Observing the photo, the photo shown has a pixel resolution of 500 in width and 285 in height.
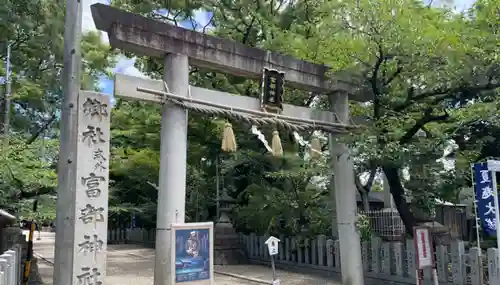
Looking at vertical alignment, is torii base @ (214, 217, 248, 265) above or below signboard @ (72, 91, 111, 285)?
below

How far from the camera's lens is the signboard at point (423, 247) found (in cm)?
887

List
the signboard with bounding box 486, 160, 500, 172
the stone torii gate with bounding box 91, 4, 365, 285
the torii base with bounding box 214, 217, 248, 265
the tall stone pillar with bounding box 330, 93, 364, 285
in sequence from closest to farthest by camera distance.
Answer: the signboard with bounding box 486, 160, 500, 172 < the stone torii gate with bounding box 91, 4, 365, 285 < the tall stone pillar with bounding box 330, 93, 364, 285 < the torii base with bounding box 214, 217, 248, 265

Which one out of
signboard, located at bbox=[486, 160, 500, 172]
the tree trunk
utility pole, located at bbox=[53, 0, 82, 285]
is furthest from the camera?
the tree trunk

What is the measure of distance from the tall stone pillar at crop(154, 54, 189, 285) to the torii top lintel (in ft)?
1.13

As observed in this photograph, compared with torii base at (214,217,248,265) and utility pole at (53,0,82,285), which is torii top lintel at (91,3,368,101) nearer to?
utility pole at (53,0,82,285)

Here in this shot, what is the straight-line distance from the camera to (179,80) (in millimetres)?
8953

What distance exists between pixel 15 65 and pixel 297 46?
960 centimetres

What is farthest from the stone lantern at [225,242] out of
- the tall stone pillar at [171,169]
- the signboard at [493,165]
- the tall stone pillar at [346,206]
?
the signboard at [493,165]

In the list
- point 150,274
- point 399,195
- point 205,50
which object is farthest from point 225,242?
point 205,50

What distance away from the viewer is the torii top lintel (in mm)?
8297

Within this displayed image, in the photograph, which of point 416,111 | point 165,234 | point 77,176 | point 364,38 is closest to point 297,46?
point 364,38

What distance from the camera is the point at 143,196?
28.0m

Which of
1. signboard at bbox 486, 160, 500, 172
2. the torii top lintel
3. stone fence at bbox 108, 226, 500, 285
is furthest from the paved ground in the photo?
signboard at bbox 486, 160, 500, 172

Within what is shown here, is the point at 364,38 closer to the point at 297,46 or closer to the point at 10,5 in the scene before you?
the point at 297,46
